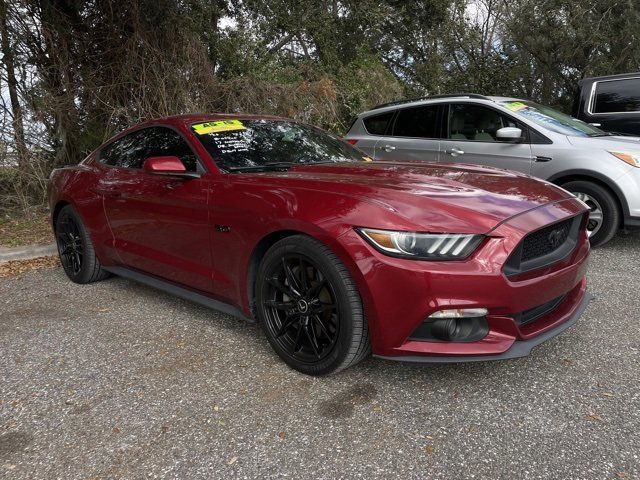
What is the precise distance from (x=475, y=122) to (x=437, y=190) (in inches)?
148

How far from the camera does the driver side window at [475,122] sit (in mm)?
5902

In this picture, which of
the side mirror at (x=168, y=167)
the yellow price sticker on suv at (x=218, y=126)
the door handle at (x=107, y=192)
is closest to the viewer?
the side mirror at (x=168, y=167)

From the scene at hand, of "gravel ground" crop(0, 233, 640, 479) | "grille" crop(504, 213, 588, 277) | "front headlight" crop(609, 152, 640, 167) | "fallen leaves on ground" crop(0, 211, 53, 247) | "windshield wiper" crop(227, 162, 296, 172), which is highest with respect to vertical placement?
"windshield wiper" crop(227, 162, 296, 172)

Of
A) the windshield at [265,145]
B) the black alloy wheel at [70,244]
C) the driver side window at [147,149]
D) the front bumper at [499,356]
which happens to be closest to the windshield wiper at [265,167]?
the windshield at [265,145]

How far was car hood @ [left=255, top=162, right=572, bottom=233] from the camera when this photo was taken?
243cm

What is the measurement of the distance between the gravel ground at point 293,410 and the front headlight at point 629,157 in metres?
2.08

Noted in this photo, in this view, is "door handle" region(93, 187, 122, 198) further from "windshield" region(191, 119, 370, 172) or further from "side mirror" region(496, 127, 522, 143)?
"side mirror" region(496, 127, 522, 143)

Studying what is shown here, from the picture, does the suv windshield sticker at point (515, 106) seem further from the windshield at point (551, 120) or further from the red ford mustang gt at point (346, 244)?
the red ford mustang gt at point (346, 244)

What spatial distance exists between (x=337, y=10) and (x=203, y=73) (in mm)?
3974

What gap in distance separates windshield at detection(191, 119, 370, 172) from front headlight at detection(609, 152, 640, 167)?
2.82 metres

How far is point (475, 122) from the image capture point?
6094 mm

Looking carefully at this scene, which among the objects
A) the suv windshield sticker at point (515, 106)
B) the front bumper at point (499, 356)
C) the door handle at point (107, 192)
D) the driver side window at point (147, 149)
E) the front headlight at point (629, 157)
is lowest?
the front bumper at point (499, 356)

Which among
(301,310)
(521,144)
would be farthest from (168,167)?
(521,144)

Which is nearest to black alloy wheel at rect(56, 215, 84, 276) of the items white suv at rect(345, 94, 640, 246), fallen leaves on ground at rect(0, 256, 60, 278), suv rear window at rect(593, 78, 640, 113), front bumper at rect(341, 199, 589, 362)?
fallen leaves on ground at rect(0, 256, 60, 278)
